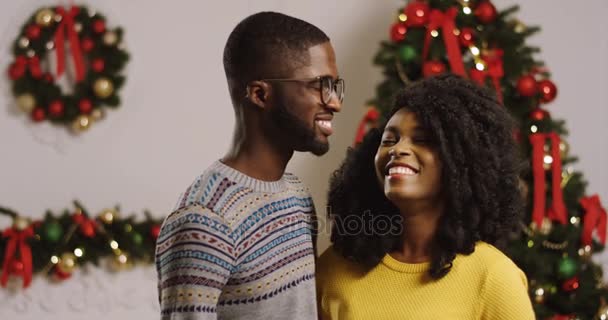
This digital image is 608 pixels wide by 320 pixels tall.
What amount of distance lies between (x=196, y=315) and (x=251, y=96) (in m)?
0.39

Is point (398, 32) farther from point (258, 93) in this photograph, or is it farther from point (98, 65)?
point (258, 93)

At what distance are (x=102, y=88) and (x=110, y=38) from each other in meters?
0.21

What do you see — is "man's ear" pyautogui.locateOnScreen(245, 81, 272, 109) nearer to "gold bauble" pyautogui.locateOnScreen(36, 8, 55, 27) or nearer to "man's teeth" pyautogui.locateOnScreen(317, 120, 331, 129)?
"man's teeth" pyautogui.locateOnScreen(317, 120, 331, 129)

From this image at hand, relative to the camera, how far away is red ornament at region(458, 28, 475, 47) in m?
2.97

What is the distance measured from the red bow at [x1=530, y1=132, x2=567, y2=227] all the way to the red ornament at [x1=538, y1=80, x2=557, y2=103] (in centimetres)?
14

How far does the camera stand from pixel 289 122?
1375 millimetres

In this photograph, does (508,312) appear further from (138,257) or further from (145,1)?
(145,1)

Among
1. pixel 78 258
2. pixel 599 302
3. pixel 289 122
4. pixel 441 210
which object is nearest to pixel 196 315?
pixel 289 122

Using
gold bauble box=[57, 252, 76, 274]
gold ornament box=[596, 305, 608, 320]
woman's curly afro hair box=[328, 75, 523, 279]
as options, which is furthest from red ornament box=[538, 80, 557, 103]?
gold bauble box=[57, 252, 76, 274]

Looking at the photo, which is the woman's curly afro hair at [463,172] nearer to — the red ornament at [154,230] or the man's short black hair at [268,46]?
the man's short black hair at [268,46]

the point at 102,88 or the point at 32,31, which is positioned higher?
the point at 32,31

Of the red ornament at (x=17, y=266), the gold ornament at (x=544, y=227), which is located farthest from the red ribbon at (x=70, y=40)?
the gold ornament at (x=544, y=227)

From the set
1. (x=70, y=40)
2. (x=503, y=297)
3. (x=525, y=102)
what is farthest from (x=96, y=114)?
(x=503, y=297)

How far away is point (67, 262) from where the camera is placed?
3146 mm
